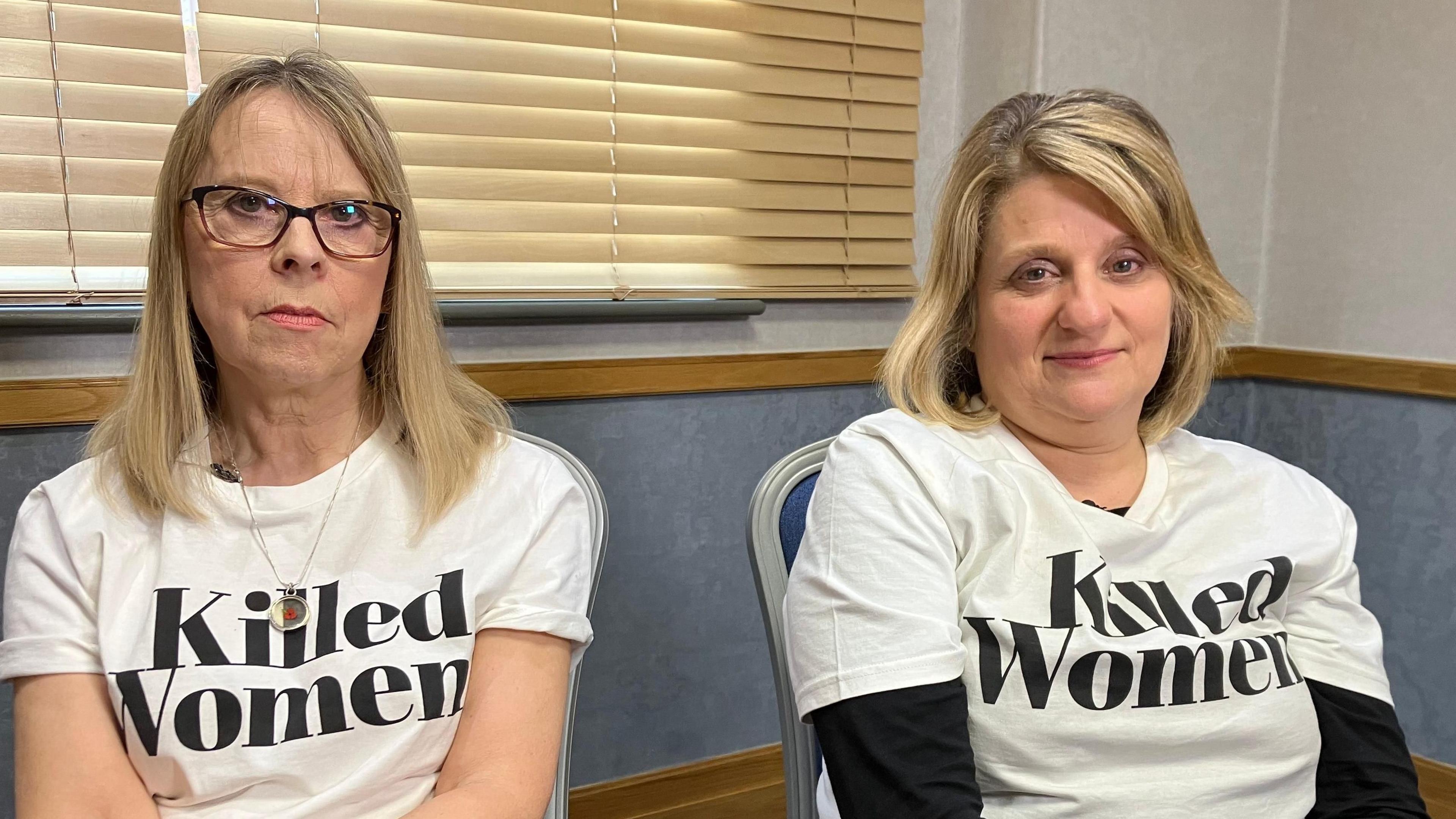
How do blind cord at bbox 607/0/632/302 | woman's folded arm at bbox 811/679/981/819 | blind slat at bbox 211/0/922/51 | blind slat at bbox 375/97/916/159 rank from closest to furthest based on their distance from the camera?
woman's folded arm at bbox 811/679/981/819 → blind slat at bbox 211/0/922/51 → blind slat at bbox 375/97/916/159 → blind cord at bbox 607/0/632/302

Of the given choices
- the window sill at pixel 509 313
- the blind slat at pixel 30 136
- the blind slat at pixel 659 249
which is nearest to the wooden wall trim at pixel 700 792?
the window sill at pixel 509 313

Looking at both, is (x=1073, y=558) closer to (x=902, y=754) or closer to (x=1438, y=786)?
(x=902, y=754)

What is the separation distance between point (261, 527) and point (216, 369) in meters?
0.24

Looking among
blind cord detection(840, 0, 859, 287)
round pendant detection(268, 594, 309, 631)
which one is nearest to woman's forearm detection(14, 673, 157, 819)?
round pendant detection(268, 594, 309, 631)

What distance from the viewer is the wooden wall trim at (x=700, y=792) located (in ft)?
7.43

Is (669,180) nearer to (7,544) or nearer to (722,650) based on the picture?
(722,650)

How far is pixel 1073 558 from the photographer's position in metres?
1.15

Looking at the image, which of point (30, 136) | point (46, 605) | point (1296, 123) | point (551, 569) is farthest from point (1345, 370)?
point (30, 136)

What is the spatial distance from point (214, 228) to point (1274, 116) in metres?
2.45

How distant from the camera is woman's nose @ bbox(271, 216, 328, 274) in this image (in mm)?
1154

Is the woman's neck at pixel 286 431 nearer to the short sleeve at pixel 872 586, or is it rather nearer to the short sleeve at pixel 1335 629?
the short sleeve at pixel 872 586

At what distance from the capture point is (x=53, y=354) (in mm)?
1756

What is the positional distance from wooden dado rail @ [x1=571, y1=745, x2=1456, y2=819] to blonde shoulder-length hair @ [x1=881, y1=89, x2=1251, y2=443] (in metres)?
1.32

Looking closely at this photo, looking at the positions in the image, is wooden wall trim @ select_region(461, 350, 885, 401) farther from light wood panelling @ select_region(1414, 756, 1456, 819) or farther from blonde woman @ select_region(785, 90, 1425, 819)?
light wood panelling @ select_region(1414, 756, 1456, 819)
